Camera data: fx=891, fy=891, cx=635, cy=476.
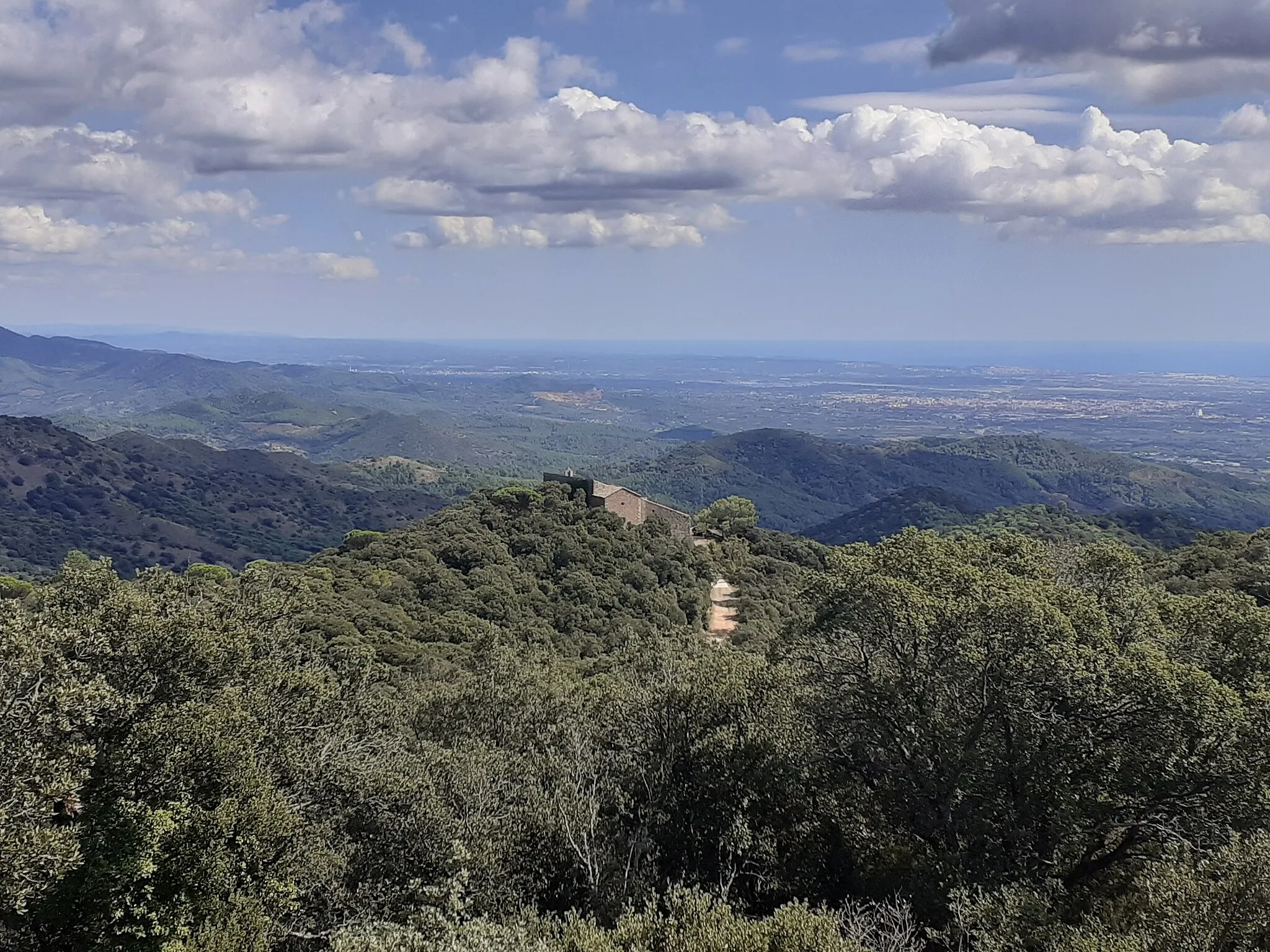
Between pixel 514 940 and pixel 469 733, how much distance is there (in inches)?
442

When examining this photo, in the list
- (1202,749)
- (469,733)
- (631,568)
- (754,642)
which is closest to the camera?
(1202,749)

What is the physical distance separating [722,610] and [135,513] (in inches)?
6076

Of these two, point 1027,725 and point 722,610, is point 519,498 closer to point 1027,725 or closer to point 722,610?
point 722,610

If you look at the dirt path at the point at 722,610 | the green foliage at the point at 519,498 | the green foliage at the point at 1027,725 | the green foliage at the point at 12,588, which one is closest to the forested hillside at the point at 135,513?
the green foliage at the point at 12,588

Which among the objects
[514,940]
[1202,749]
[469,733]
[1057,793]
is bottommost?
[469,733]

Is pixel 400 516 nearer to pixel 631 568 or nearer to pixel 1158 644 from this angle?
pixel 631 568

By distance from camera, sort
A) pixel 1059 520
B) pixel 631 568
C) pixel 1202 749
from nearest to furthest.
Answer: pixel 1202 749
pixel 631 568
pixel 1059 520

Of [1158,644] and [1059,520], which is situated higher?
[1158,644]

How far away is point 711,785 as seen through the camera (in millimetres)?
16547

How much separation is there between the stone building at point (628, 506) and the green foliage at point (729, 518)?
22.1 feet

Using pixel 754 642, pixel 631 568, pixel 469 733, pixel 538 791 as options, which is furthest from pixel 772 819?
pixel 631 568

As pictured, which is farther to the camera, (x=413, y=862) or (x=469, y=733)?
(x=469, y=733)

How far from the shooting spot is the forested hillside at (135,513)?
151m

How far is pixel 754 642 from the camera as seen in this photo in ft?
133
